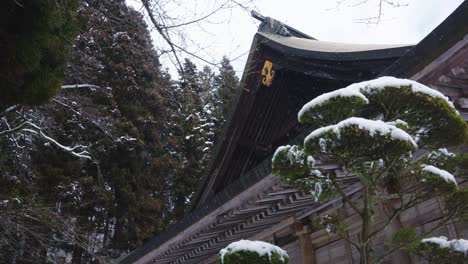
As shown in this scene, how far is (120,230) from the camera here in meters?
14.5

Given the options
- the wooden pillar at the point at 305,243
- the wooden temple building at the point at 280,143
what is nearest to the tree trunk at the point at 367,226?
the wooden temple building at the point at 280,143

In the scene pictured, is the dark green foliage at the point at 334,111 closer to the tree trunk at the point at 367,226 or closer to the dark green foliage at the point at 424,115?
the dark green foliage at the point at 424,115

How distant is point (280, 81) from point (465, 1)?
16.7 ft

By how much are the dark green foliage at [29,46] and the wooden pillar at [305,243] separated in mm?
3797

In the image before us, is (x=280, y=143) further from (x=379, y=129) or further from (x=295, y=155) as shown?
(x=379, y=129)

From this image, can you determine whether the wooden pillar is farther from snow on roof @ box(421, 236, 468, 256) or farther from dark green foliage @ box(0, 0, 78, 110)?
dark green foliage @ box(0, 0, 78, 110)

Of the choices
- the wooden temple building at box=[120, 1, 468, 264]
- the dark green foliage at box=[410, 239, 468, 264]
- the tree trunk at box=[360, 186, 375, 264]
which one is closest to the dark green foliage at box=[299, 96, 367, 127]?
the tree trunk at box=[360, 186, 375, 264]

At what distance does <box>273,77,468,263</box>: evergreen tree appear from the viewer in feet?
7.38

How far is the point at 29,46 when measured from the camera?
3.11 meters

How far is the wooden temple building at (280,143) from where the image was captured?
3.32 m

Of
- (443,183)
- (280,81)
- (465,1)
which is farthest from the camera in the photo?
(280,81)

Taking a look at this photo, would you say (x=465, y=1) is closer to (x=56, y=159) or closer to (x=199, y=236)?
(x=199, y=236)

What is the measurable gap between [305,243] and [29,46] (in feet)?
13.9

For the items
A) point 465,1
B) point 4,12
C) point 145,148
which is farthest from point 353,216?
point 145,148
